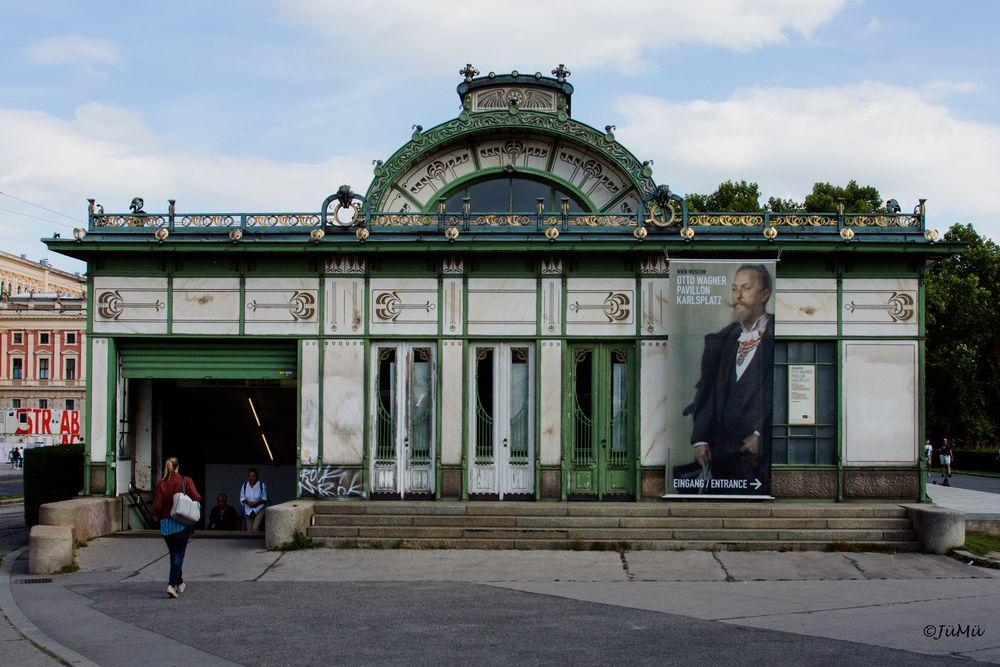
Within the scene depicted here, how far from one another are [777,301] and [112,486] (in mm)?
12031

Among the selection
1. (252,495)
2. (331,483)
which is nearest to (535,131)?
(331,483)

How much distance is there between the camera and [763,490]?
17.2 m

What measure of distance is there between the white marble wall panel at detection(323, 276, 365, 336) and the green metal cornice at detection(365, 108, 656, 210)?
3010 millimetres

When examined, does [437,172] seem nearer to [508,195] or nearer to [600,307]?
[508,195]

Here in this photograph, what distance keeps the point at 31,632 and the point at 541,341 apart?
945 cm

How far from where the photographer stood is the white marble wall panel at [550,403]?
58.3 feet

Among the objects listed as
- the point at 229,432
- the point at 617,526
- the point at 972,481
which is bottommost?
the point at 972,481

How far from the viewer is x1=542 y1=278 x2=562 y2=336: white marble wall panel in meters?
17.9

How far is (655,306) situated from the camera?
17.9 m

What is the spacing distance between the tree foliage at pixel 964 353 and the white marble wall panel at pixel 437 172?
39.3 meters

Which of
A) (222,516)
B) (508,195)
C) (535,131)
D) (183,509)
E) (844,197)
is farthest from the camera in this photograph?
(844,197)

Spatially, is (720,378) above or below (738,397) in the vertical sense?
above

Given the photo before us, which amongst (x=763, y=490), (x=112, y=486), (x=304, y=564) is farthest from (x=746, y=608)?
(x=112, y=486)

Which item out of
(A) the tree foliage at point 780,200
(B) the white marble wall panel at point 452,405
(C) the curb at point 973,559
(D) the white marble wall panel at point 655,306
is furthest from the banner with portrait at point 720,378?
(A) the tree foliage at point 780,200
